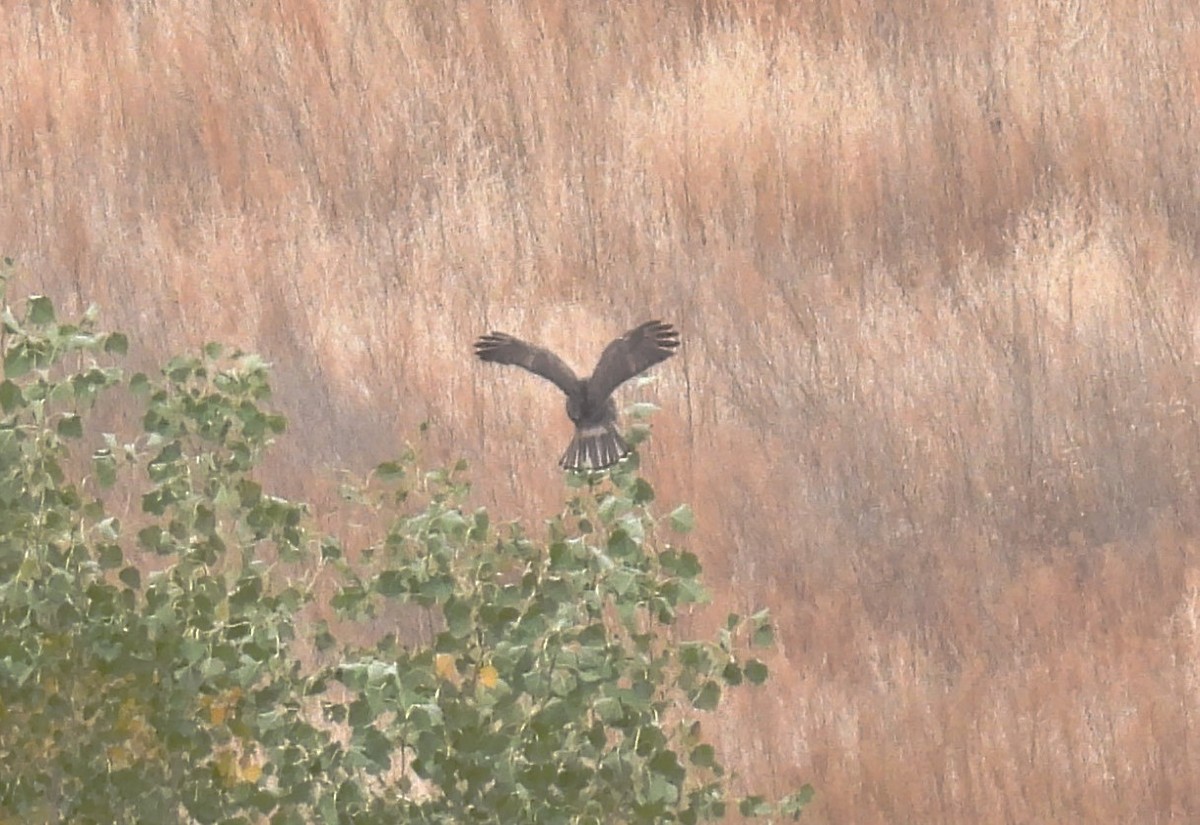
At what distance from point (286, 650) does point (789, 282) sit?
11.2 ft

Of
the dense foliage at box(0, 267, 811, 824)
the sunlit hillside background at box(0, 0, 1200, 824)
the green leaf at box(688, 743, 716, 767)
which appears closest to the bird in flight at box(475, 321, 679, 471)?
the dense foliage at box(0, 267, 811, 824)

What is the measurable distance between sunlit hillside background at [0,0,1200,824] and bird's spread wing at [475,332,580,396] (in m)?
1.74

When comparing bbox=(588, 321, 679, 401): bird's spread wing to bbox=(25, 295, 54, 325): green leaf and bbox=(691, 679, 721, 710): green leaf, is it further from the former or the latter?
bbox=(25, 295, 54, 325): green leaf

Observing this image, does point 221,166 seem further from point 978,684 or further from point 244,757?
point 244,757

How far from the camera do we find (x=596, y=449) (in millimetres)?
3295

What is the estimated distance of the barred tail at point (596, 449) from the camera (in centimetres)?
310

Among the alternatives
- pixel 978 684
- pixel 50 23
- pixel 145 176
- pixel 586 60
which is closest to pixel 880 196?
pixel 586 60

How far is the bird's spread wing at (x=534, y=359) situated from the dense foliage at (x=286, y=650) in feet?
2.04

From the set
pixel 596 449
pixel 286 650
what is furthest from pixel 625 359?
Answer: pixel 286 650

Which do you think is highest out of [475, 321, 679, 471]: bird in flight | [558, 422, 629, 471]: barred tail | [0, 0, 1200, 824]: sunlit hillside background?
[0, 0, 1200, 824]: sunlit hillside background

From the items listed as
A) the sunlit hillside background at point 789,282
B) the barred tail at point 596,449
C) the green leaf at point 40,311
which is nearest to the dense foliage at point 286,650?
the green leaf at point 40,311

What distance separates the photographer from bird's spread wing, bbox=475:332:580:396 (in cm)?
358

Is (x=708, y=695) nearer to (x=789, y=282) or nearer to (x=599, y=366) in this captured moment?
(x=599, y=366)

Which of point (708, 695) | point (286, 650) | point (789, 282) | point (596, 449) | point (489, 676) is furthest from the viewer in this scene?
point (789, 282)
